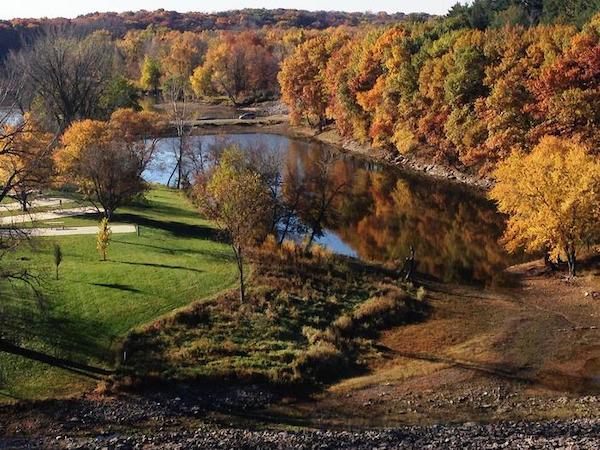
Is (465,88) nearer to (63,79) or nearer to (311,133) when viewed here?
(311,133)

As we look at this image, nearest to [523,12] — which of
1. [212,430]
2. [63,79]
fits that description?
[63,79]

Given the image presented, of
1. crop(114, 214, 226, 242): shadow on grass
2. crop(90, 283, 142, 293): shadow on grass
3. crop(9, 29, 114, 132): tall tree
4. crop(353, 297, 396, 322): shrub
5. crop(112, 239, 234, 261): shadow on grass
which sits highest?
crop(9, 29, 114, 132): tall tree

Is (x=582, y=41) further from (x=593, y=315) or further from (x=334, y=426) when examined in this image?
(x=334, y=426)

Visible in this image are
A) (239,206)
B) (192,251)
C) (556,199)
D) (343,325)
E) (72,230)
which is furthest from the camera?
(72,230)

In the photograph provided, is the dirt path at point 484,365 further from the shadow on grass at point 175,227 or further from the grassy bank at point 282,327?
the shadow on grass at point 175,227

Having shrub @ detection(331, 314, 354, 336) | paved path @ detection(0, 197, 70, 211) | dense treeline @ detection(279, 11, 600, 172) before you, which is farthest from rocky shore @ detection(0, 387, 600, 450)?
dense treeline @ detection(279, 11, 600, 172)

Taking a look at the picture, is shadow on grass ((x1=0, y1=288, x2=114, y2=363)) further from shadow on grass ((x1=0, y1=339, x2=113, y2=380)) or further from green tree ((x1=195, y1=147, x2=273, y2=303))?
green tree ((x1=195, y1=147, x2=273, y2=303))

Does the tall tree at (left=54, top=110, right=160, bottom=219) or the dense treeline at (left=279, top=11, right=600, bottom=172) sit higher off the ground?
the dense treeline at (left=279, top=11, right=600, bottom=172)

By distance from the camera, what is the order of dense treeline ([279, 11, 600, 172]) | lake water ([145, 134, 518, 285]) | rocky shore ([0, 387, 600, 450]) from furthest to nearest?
dense treeline ([279, 11, 600, 172]) → lake water ([145, 134, 518, 285]) → rocky shore ([0, 387, 600, 450])

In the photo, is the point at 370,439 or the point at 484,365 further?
the point at 484,365
